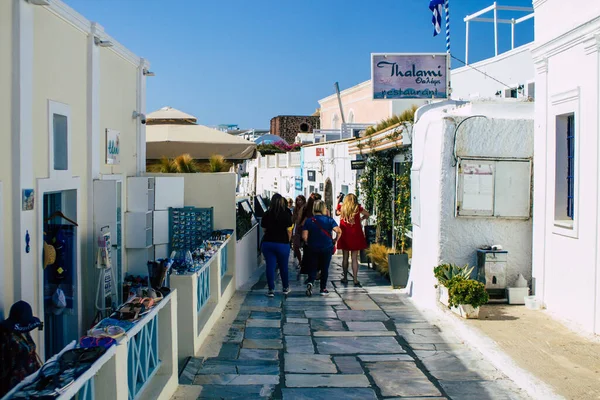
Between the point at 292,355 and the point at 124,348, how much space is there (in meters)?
2.96

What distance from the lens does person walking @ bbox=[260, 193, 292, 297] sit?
9742mm

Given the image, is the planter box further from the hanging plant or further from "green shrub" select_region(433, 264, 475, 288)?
the hanging plant

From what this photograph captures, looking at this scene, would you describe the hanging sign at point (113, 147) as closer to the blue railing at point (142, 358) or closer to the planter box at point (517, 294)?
the blue railing at point (142, 358)

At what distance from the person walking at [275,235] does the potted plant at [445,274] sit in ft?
7.72

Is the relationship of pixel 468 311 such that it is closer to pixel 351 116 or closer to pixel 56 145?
pixel 56 145

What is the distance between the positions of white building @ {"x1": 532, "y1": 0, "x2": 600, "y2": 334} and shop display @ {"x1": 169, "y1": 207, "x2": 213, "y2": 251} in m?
4.80

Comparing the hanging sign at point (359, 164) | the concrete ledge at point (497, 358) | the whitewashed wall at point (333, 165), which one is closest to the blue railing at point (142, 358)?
the concrete ledge at point (497, 358)

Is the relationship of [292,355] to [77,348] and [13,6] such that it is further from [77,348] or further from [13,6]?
[13,6]

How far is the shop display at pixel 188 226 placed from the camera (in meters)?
9.81

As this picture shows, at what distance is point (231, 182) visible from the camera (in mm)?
10180

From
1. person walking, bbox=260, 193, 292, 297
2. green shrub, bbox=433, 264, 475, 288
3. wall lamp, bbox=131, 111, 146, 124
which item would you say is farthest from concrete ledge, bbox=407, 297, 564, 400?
wall lamp, bbox=131, 111, 146, 124

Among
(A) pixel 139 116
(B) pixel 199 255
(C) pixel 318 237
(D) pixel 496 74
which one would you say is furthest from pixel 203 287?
(D) pixel 496 74

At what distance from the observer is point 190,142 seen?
38.4ft

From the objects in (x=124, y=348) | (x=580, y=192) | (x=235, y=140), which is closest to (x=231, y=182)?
(x=235, y=140)
